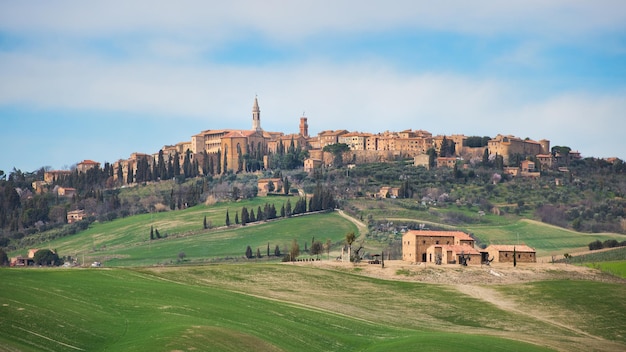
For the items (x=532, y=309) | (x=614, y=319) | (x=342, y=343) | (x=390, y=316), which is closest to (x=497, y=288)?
(x=532, y=309)

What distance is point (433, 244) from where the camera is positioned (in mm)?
97812

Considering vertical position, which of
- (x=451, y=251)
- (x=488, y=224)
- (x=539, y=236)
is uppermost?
(x=451, y=251)

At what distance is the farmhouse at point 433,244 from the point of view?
94.4 metres

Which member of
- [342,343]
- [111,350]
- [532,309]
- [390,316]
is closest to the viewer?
[111,350]

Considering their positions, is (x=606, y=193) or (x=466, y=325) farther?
(x=606, y=193)

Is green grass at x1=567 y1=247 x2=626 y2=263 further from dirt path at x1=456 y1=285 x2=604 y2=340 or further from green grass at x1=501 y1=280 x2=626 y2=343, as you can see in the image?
dirt path at x1=456 y1=285 x2=604 y2=340

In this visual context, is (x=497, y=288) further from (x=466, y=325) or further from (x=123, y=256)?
(x=123, y=256)

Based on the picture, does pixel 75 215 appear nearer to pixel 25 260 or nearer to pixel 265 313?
pixel 25 260

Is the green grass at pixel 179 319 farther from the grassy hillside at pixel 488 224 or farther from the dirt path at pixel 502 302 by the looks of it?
the grassy hillside at pixel 488 224

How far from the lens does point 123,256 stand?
142 metres

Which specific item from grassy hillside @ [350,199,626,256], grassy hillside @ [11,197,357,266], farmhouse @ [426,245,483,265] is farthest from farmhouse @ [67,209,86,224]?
farmhouse @ [426,245,483,265]

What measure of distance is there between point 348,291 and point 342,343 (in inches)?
1071

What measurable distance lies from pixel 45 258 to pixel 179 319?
9916cm

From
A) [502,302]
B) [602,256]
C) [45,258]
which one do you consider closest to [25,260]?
[45,258]
